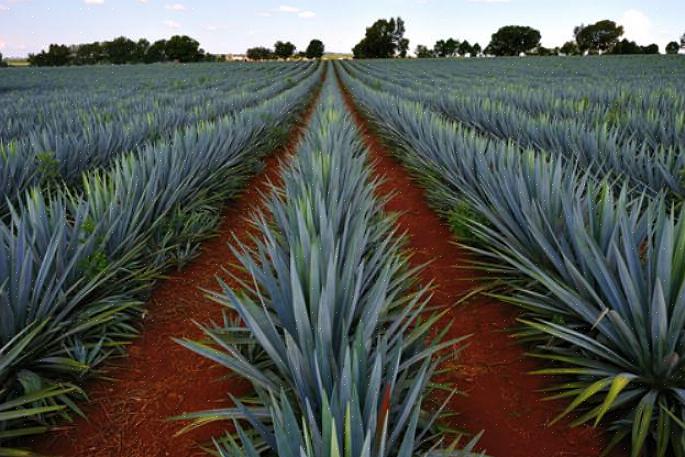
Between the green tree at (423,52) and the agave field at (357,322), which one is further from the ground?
the green tree at (423,52)

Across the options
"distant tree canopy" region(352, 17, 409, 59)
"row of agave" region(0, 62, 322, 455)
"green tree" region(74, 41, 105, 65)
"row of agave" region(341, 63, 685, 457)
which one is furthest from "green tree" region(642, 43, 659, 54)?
"green tree" region(74, 41, 105, 65)

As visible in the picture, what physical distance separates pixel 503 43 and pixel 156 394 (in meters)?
85.4

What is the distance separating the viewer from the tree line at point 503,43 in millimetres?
74312

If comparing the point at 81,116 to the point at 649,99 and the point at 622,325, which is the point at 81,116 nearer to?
the point at 622,325

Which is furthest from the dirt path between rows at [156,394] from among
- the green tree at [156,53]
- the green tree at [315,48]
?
the green tree at [315,48]

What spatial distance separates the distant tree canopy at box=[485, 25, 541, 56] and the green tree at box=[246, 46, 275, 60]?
138 ft

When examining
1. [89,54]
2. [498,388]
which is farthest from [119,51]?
[498,388]

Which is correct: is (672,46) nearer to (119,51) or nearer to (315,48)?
(315,48)

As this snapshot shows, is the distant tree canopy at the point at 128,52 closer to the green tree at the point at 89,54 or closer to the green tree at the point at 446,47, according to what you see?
the green tree at the point at 89,54

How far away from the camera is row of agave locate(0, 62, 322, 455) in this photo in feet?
5.52

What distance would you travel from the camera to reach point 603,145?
391 centimetres

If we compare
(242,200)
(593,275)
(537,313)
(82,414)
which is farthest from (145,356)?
(242,200)

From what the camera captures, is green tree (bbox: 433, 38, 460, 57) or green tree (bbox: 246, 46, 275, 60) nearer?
green tree (bbox: 433, 38, 460, 57)

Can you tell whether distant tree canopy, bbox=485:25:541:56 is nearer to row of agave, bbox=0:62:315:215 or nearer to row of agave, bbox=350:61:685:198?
row of agave, bbox=350:61:685:198
